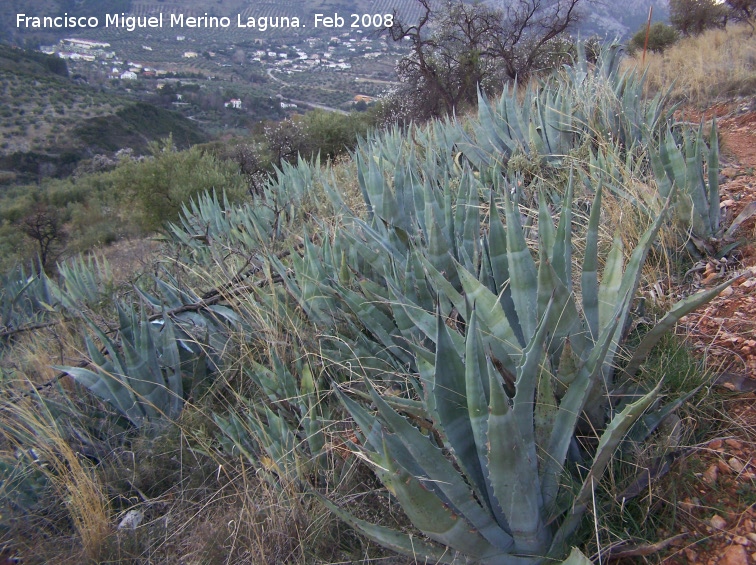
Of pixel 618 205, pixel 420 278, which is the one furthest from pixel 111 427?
pixel 618 205

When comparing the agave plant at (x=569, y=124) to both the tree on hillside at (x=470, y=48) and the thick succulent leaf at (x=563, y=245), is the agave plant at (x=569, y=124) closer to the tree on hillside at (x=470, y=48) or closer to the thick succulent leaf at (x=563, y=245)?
the thick succulent leaf at (x=563, y=245)

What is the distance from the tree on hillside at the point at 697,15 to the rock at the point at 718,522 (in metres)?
18.8

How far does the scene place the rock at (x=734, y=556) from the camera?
121 centimetres

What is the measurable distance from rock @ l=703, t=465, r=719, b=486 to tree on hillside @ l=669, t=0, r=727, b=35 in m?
18.6

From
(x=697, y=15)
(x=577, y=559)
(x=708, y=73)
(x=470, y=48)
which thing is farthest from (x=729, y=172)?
(x=697, y=15)

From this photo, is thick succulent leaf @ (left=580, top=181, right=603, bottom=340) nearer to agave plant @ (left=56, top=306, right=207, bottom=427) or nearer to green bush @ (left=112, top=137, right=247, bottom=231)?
agave plant @ (left=56, top=306, right=207, bottom=427)

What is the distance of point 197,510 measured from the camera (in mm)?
2061

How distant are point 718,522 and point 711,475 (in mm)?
156

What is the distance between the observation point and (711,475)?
1435mm

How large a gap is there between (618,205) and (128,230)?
17.6 metres

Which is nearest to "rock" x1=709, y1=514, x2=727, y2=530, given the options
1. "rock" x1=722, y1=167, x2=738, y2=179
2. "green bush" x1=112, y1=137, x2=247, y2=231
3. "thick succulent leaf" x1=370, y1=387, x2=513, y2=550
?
"thick succulent leaf" x1=370, y1=387, x2=513, y2=550

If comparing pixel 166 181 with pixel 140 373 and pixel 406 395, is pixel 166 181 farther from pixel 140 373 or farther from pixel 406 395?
pixel 406 395

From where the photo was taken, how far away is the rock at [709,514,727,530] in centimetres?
130


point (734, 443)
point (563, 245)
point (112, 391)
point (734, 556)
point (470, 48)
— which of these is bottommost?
point (112, 391)
